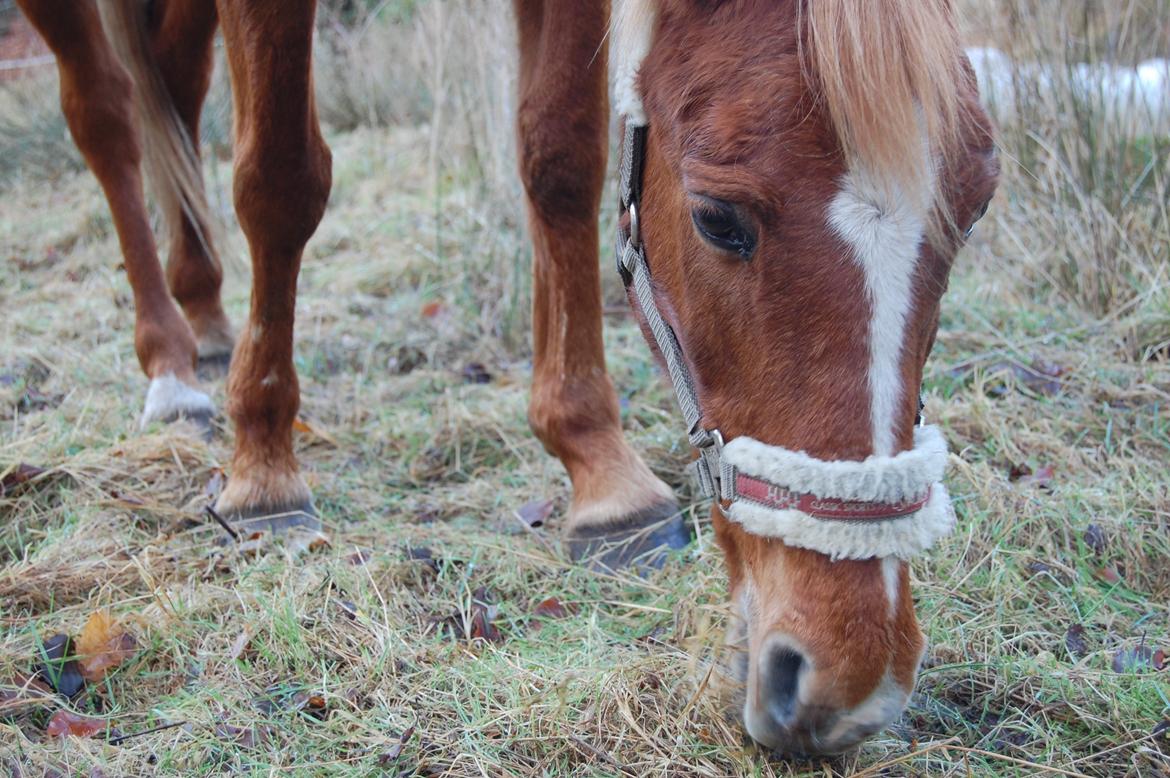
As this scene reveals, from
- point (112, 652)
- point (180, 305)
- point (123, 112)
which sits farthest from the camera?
point (180, 305)

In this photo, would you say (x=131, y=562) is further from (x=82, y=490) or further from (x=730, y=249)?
(x=730, y=249)

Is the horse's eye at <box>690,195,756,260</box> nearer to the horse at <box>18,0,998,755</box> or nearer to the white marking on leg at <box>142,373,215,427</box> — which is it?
the horse at <box>18,0,998,755</box>

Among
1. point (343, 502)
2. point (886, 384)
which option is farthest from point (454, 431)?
point (886, 384)

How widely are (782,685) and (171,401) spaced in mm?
2496

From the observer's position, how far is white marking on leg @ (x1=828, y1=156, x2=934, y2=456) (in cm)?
121

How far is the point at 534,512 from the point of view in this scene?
2.58 metres

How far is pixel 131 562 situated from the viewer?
7.15ft

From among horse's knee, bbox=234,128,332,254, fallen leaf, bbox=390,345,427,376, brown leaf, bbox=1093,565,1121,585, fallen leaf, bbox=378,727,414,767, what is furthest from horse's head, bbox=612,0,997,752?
fallen leaf, bbox=390,345,427,376

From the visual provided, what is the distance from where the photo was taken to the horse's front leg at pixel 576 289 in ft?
7.33

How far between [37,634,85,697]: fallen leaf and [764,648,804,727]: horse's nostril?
134 cm

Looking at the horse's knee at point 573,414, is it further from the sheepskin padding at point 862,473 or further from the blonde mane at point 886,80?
the blonde mane at point 886,80

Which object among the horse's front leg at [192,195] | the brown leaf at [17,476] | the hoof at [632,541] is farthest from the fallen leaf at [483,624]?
the horse's front leg at [192,195]

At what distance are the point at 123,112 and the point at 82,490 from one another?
1.58 meters

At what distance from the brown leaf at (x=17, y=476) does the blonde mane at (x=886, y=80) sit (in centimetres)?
230
